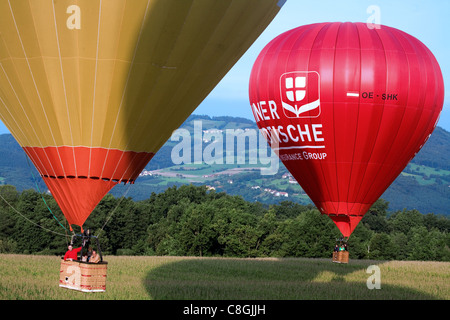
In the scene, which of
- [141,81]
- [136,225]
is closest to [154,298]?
[141,81]

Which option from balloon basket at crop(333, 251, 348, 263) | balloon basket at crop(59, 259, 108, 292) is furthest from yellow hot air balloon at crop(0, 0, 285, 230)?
balloon basket at crop(333, 251, 348, 263)

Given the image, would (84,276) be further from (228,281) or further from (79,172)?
(228,281)

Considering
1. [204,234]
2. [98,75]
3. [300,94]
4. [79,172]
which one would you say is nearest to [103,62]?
[98,75]

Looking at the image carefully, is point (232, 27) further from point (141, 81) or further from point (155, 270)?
point (155, 270)

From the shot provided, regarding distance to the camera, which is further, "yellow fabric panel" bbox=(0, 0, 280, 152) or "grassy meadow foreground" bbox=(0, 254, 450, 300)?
"grassy meadow foreground" bbox=(0, 254, 450, 300)

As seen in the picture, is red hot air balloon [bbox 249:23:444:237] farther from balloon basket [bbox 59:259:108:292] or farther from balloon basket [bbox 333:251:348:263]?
balloon basket [bbox 59:259:108:292]
